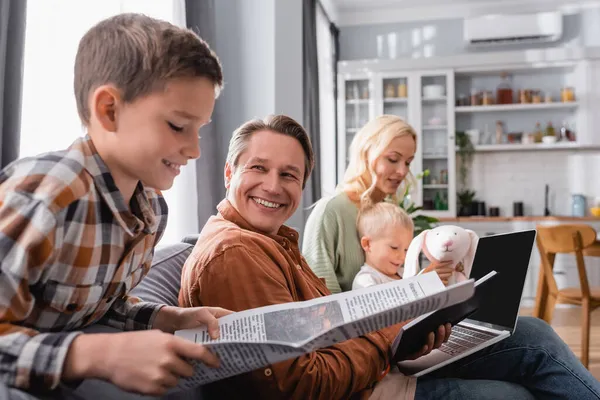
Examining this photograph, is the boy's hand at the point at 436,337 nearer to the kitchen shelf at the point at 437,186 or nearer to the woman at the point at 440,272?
the woman at the point at 440,272

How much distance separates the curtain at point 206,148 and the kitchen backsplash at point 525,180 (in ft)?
13.5

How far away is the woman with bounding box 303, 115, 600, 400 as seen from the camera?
143cm

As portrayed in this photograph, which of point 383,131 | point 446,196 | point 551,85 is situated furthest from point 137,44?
point 551,85

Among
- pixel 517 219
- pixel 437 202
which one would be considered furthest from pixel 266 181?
pixel 437 202

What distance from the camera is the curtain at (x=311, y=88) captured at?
4.43m

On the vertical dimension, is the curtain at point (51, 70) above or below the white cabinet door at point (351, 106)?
below

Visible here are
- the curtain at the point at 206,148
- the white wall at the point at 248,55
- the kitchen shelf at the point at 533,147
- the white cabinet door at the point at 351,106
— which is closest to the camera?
the curtain at the point at 206,148

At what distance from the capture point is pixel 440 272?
188 cm

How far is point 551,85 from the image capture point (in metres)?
5.90

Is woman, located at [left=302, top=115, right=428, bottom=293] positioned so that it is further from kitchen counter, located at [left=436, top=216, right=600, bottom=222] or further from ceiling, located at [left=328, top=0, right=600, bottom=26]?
ceiling, located at [left=328, top=0, right=600, bottom=26]

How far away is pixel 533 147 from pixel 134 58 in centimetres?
553

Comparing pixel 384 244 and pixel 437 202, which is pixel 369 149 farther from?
A: pixel 437 202

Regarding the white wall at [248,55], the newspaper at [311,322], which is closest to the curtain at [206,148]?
the white wall at [248,55]

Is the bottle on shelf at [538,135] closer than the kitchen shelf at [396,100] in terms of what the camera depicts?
Yes
